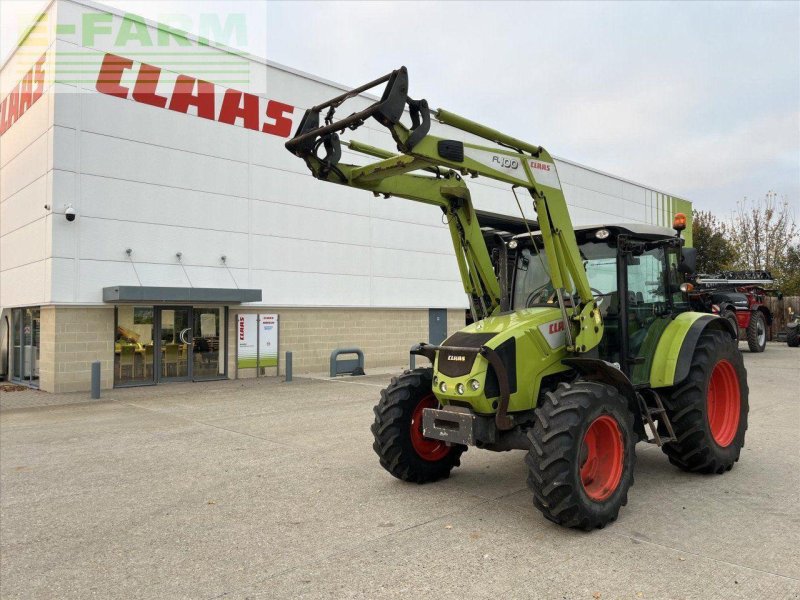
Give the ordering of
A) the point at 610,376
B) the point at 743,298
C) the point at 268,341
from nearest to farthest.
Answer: the point at 610,376 < the point at 268,341 < the point at 743,298

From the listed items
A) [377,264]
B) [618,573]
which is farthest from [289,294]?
[618,573]

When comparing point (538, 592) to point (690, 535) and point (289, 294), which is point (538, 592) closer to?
point (690, 535)

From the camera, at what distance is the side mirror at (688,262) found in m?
5.82

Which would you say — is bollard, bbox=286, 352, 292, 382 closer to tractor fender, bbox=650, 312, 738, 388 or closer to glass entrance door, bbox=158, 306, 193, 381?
glass entrance door, bbox=158, 306, 193, 381

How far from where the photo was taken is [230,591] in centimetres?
347

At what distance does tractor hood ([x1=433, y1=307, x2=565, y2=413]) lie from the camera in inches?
181

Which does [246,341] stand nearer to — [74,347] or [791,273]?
[74,347]

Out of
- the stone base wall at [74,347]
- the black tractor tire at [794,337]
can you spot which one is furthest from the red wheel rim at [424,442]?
the black tractor tire at [794,337]

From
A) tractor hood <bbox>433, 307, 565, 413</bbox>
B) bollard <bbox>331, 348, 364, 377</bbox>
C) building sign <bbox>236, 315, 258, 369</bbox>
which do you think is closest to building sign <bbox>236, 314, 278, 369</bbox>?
building sign <bbox>236, 315, 258, 369</bbox>

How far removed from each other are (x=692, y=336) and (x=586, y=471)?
1911 mm

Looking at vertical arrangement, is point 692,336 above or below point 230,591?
above

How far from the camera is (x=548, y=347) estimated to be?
4.91 m

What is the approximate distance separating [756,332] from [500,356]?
18441 millimetres

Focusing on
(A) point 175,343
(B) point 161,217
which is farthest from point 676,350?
(B) point 161,217
